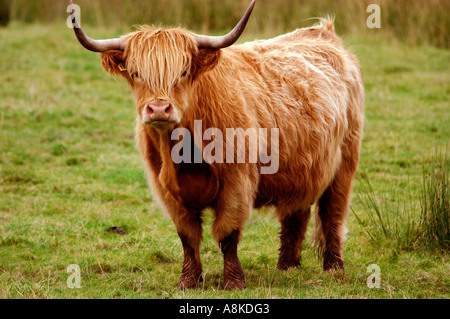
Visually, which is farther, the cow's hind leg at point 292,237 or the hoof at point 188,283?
the cow's hind leg at point 292,237

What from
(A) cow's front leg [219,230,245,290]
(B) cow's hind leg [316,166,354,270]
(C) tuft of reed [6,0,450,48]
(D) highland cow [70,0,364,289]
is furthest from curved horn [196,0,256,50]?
(C) tuft of reed [6,0,450,48]

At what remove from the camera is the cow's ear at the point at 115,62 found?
418 cm

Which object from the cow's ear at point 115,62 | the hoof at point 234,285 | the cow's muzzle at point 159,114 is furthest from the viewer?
the hoof at point 234,285

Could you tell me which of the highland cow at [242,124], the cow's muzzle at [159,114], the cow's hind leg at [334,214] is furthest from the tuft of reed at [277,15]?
the cow's muzzle at [159,114]

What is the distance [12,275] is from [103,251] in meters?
0.88

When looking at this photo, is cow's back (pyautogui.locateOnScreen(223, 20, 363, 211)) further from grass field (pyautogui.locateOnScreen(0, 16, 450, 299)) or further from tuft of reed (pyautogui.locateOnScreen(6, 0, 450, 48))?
tuft of reed (pyautogui.locateOnScreen(6, 0, 450, 48))

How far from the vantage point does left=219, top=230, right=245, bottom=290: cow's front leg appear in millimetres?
4539

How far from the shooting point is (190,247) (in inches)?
185

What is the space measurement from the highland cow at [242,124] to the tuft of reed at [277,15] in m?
7.78

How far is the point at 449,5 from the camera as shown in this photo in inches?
514

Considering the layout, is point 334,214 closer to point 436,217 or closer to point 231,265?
point 436,217

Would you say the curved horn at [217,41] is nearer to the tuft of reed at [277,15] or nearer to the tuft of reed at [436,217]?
the tuft of reed at [436,217]

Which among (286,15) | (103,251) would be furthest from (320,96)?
(286,15)
